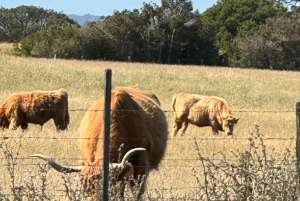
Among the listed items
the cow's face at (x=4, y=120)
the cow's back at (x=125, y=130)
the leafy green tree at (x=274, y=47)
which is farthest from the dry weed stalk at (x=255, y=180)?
the leafy green tree at (x=274, y=47)

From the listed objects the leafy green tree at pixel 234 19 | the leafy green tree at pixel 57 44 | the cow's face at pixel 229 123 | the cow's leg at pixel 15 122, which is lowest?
the cow's leg at pixel 15 122

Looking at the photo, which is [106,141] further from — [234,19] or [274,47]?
[234,19]

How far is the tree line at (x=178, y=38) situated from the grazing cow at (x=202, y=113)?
30.6 metres

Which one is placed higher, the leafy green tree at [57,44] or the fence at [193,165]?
the leafy green tree at [57,44]

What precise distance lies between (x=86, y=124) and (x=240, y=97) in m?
22.9

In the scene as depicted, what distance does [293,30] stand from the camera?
192 ft

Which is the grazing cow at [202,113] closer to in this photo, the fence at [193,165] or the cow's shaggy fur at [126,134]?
the fence at [193,165]

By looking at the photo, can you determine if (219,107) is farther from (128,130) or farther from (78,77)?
(78,77)

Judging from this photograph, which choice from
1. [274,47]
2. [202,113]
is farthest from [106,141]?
[274,47]

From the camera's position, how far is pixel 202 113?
18.6m

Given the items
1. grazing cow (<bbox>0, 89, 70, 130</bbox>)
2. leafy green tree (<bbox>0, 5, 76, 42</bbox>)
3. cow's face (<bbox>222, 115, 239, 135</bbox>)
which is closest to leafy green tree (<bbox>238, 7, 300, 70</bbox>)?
leafy green tree (<bbox>0, 5, 76, 42</bbox>)

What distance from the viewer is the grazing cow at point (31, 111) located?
17.5 m

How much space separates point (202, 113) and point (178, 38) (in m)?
42.1

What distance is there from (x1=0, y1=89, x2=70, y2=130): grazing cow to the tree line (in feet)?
104
